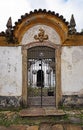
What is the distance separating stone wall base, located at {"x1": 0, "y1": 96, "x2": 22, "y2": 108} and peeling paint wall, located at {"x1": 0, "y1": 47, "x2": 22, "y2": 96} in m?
0.27

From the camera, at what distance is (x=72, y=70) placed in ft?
41.8

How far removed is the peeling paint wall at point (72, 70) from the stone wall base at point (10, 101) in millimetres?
2122

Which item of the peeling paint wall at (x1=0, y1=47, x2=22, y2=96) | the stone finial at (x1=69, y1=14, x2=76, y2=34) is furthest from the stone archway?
the stone finial at (x1=69, y1=14, x2=76, y2=34)

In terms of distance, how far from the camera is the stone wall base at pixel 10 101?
1245 cm

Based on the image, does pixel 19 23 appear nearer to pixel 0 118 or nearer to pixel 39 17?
pixel 39 17

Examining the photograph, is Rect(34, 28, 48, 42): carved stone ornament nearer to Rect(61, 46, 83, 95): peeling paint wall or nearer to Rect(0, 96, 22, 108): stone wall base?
Rect(61, 46, 83, 95): peeling paint wall

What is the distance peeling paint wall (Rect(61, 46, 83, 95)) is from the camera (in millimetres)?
12688

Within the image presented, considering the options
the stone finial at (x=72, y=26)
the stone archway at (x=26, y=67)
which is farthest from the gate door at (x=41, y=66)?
the stone finial at (x=72, y=26)

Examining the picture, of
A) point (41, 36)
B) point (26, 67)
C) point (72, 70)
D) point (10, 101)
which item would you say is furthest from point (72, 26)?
point (10, 101)

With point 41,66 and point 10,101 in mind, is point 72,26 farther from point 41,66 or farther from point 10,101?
point 10,101

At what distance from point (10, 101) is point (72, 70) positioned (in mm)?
3178

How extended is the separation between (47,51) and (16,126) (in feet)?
15.2

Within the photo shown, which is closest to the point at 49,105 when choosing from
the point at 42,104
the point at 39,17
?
the point at 42,104

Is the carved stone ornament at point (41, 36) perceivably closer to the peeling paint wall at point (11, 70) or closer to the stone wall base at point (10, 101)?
the peeling paint wall at point (11, 70)
